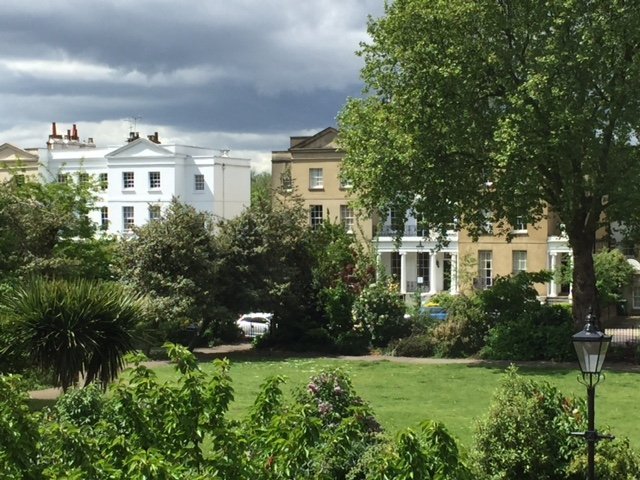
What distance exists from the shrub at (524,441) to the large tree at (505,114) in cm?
1433

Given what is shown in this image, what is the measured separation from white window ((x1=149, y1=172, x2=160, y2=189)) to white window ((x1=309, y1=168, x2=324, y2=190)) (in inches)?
513

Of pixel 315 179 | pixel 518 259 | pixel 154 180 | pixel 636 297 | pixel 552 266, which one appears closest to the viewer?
pixel 636 297

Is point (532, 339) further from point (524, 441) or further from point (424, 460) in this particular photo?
point (424, 460)

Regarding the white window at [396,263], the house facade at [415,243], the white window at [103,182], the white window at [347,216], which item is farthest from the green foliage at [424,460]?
the white window at [396,263]

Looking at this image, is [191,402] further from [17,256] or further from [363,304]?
[363,304]

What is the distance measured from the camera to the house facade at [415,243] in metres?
51.4

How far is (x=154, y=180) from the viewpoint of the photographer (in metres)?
64.5

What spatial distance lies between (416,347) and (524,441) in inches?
771

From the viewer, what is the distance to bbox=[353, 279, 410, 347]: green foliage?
31953 mm

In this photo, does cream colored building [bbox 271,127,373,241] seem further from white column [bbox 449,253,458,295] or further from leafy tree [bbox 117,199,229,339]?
leafy tree [bbox 117,199,229,339]

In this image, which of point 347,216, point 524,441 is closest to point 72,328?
point 524,441

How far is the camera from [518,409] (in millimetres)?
11117

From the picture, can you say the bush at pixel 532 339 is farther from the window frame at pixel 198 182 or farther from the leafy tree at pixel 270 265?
the window frame at pixel 198 182

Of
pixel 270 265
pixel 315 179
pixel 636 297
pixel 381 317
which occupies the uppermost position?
pixel 315 179
